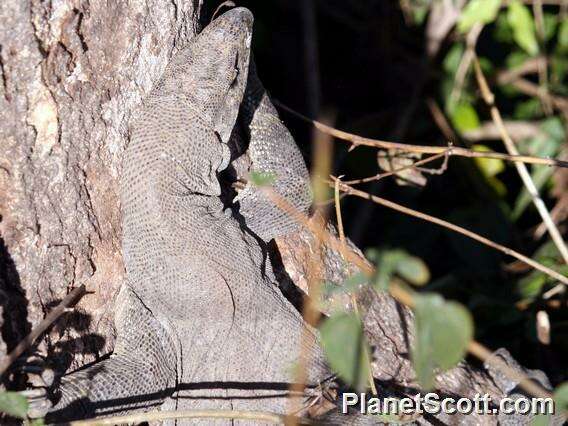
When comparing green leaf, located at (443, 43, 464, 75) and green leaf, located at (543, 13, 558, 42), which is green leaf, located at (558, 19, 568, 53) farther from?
green leaf, located at (443, 43, 464, 75)

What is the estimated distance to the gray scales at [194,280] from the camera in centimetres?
202

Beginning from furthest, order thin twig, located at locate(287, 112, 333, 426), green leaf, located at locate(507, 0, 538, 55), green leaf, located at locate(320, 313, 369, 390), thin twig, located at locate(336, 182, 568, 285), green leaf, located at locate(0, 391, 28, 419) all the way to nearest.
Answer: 1. green leaf, located at locate(507, 0, 538, 55)
2. thin twig, located at locate(336, 182, 568, 285)
3. thin twig, located at locate(287, 112, 333, 426)
4. green leaf, located at locate(0, 391, 28, 419)
5. green leaf, located at locate(320, 313, 369, 390)

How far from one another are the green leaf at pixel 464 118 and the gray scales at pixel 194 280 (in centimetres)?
190

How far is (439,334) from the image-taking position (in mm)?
1252

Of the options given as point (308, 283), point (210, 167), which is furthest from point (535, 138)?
point (210, 167)

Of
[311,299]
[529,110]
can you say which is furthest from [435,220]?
[529,110]

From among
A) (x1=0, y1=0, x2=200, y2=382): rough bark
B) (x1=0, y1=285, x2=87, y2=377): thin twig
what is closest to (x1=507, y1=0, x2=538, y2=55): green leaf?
(x1=0, y1=0, x2=200, y2=382): rough bark

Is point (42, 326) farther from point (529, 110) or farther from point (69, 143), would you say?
point (529, 110)

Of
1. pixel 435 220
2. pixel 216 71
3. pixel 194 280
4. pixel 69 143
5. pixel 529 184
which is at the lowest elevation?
pixel 194 280

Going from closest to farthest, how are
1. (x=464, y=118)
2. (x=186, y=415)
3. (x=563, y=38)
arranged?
(x=186, y=415), (x=464, y=118), (x=563, y=38)

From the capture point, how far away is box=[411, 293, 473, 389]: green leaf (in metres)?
1.24

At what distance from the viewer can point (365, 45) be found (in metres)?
4.18

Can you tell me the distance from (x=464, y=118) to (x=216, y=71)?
205 cm

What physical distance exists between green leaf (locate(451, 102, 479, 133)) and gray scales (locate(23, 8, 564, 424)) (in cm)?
190
